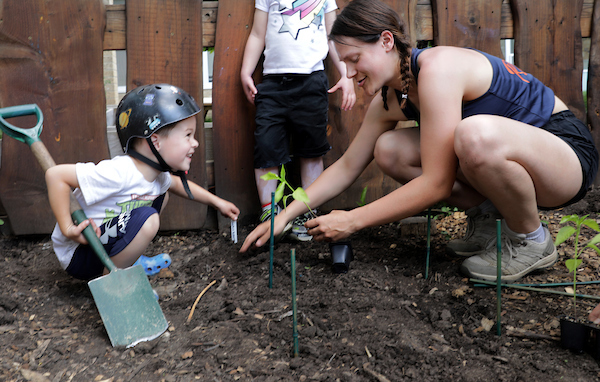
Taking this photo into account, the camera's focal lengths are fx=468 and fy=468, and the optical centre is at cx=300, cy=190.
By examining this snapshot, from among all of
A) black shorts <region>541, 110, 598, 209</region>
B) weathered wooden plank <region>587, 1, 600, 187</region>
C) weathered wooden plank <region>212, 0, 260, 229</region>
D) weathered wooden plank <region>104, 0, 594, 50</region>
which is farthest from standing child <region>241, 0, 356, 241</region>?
weathered wooden plank <region>587, 1, 600, 187</region>

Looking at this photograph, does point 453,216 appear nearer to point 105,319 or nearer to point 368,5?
point 368,5

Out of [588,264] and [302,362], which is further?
[588,264]

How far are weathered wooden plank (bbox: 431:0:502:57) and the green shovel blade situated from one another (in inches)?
87.3

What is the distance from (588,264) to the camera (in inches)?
84.7

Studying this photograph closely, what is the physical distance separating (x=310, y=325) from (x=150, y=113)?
42.5 inches

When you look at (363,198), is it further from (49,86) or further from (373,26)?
(49,86)

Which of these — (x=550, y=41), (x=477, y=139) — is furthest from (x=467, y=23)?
(x=477, y=139)

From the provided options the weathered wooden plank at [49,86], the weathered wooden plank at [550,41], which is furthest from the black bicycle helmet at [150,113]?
the weathered wooden plank at [550,41]

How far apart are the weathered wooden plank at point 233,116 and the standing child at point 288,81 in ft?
0.35

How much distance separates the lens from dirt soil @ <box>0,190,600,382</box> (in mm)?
1458

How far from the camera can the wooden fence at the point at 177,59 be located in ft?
8.55

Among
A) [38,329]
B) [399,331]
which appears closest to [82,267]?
[38,329]

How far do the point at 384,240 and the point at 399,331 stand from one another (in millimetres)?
957

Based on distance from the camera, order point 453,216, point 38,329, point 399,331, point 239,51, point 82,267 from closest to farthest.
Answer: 1. point 399,331
2. point 38,329
3. point 82,267
4. point 239,51
5. point 453,216
